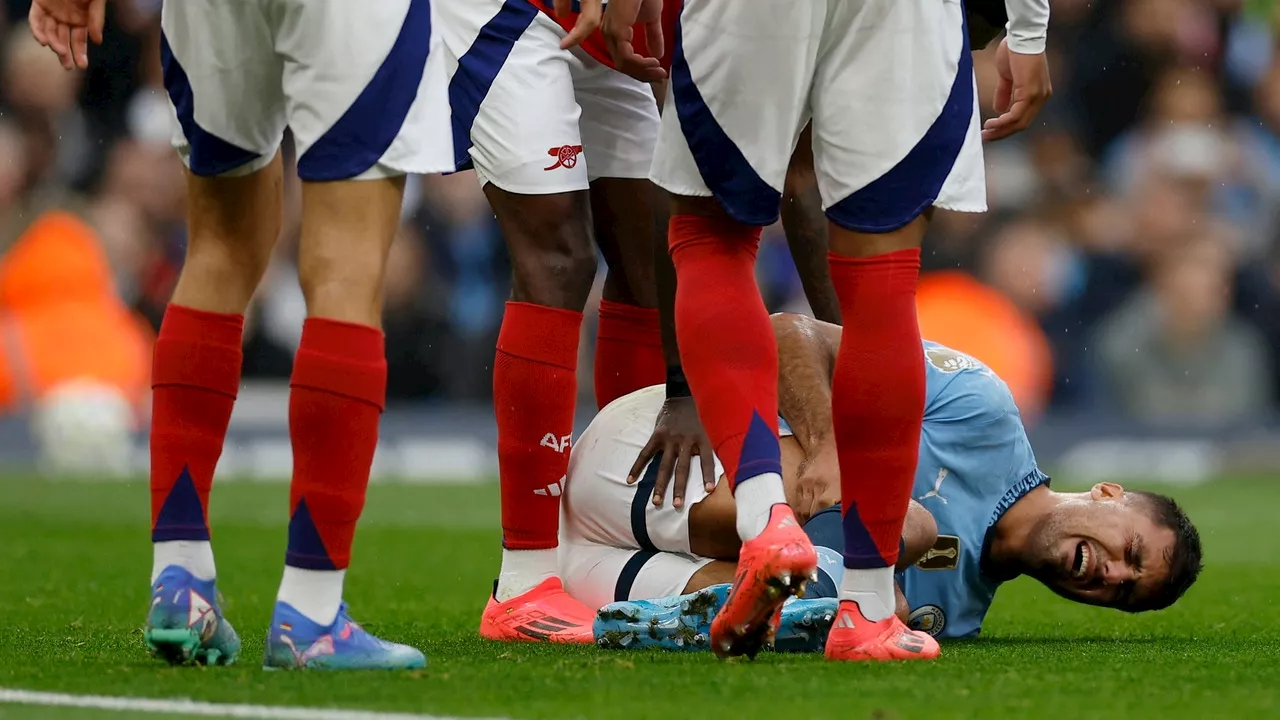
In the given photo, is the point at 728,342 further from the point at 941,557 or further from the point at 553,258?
the point at 941,557

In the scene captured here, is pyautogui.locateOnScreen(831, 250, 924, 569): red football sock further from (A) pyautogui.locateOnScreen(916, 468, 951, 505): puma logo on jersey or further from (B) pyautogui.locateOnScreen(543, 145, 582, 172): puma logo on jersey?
(B) pyautogui.locateOnScreen(543, 145, 582, 172): puma logo on jersey

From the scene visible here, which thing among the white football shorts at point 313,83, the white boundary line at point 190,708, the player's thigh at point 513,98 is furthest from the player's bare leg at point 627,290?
the white boundary line at point 190,708

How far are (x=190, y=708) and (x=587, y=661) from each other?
0.91 metres

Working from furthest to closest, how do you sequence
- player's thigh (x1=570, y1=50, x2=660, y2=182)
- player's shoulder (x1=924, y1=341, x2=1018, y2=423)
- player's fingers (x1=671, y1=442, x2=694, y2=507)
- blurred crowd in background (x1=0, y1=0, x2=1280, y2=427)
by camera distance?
blurred crowd in background (x1=0, y1=0, x2=1280, y2=427) → player's thigh (x1=570, y1=50, x2=660, y2=182) → player's shoulder (x1=924, y1=341, x2=1018, y2=423) → player's fingers (x1=671, y1=442, x2=694, y2=507)

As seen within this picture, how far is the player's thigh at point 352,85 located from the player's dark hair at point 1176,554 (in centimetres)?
201

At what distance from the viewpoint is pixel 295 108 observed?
302 centimetres

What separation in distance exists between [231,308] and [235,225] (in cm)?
14

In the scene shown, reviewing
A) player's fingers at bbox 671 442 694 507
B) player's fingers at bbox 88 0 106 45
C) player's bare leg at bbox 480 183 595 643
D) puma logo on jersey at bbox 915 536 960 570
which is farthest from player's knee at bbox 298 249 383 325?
puma logo on jersey at bbox 915 536 960 570

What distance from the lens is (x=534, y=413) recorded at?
412cm

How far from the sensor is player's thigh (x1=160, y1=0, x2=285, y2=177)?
10.1ft

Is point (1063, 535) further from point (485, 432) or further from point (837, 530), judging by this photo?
point (485, 432)

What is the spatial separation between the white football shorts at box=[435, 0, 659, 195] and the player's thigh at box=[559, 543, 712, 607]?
823mm

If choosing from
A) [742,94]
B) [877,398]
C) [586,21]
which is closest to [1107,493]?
[877,398]

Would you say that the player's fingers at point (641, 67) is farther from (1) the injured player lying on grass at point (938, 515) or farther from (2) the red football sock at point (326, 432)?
(2) the red football sock at point (326, 432)
